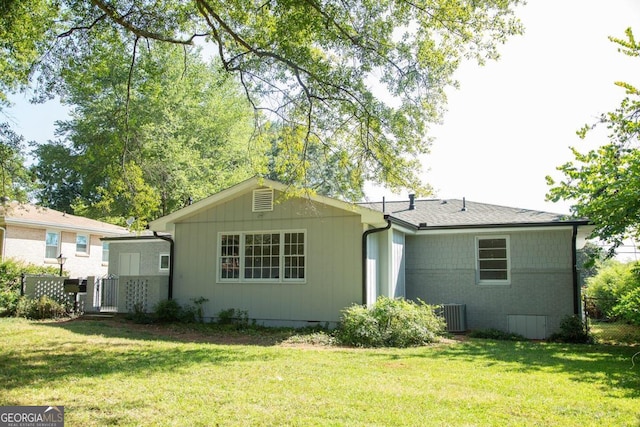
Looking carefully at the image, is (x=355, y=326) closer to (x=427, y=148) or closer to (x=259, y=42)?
(x=427, y=148)

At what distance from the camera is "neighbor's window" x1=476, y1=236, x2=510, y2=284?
14.6m

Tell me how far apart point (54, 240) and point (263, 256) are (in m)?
14.8

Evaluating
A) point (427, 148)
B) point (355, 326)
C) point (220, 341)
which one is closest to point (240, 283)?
point (220, 341)

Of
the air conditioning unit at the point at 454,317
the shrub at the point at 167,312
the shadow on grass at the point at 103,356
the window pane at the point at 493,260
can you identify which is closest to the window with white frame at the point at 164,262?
the shrub at the point at 167,312

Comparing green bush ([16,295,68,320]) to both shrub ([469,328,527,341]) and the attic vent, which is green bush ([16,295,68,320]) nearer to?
the attic vent

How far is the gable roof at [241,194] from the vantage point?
12.8 meters

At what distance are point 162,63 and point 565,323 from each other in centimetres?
2354

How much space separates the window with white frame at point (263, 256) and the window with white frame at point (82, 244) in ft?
46.3

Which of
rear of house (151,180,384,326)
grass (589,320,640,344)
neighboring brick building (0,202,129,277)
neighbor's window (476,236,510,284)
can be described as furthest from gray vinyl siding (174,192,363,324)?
neighboring brick building (0,202,129,277)

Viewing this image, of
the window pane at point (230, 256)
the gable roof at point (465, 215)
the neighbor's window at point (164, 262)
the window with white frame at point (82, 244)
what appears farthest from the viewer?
the window with white frame at point (82, 244)

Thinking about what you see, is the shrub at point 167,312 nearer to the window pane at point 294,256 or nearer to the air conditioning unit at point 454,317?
the window pane at point 294,256

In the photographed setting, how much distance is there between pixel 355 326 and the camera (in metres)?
11.4

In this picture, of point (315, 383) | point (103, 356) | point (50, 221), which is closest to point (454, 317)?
point (315, 383)

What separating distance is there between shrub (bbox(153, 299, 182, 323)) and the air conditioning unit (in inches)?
299
